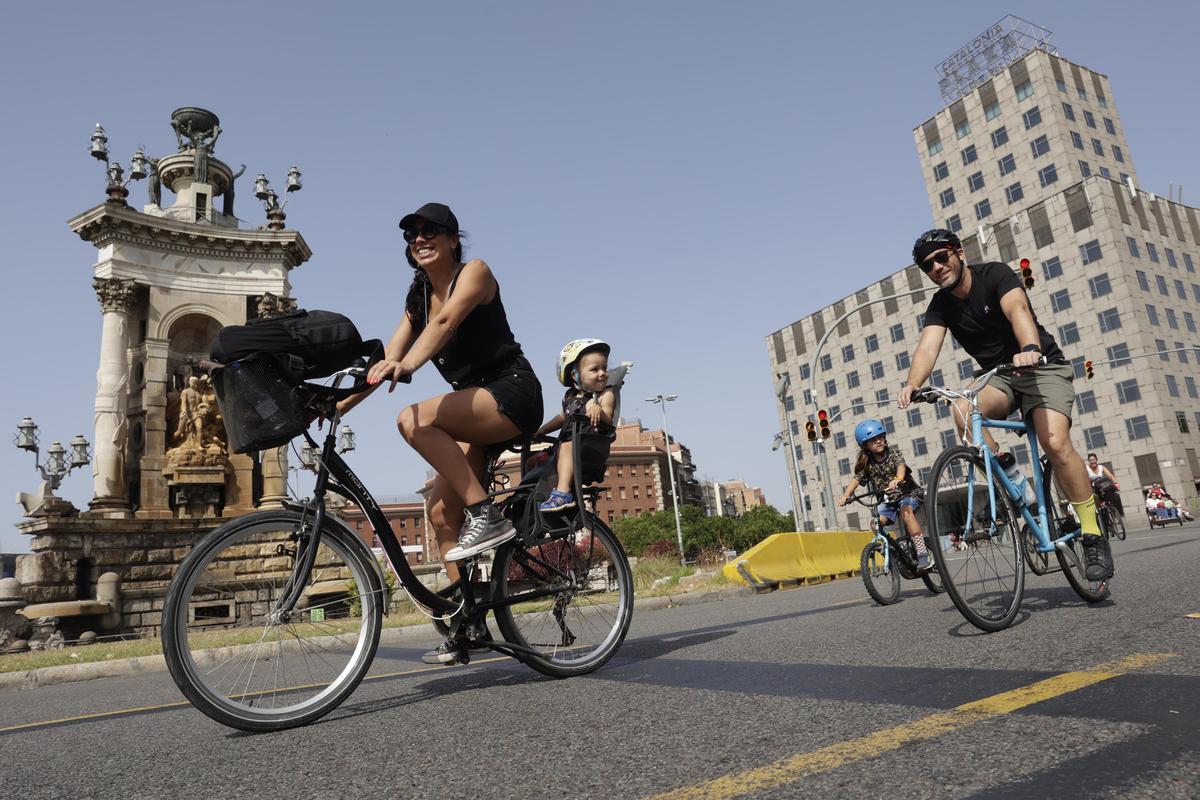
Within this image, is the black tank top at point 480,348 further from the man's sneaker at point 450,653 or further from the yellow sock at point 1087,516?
the yellow sock at point 1087,516

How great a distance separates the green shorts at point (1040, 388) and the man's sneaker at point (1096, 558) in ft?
2.27

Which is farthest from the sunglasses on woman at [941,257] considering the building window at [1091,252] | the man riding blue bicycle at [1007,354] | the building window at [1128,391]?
the building window at [1091,252]

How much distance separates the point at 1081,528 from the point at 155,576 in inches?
921

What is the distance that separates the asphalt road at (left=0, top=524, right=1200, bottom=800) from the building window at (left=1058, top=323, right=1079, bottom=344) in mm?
60808

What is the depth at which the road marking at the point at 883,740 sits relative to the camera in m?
1.72

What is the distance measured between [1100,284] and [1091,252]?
241 centimetres

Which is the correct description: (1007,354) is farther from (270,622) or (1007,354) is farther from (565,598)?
(270,622)

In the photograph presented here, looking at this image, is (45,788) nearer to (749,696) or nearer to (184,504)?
(749,696)

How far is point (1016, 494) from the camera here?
4.25m

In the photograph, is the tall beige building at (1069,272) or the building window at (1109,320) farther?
the building window at (1109,320)

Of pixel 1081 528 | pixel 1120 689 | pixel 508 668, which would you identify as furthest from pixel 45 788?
pixel 1081 528

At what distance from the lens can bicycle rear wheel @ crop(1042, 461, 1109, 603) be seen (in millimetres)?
4301

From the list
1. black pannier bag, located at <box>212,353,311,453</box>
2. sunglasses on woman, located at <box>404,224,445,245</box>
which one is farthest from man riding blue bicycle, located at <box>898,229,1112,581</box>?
black pannier bag, located at <box>212,353,311,453</box>

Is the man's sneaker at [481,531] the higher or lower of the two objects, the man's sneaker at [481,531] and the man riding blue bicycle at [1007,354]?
the lower
